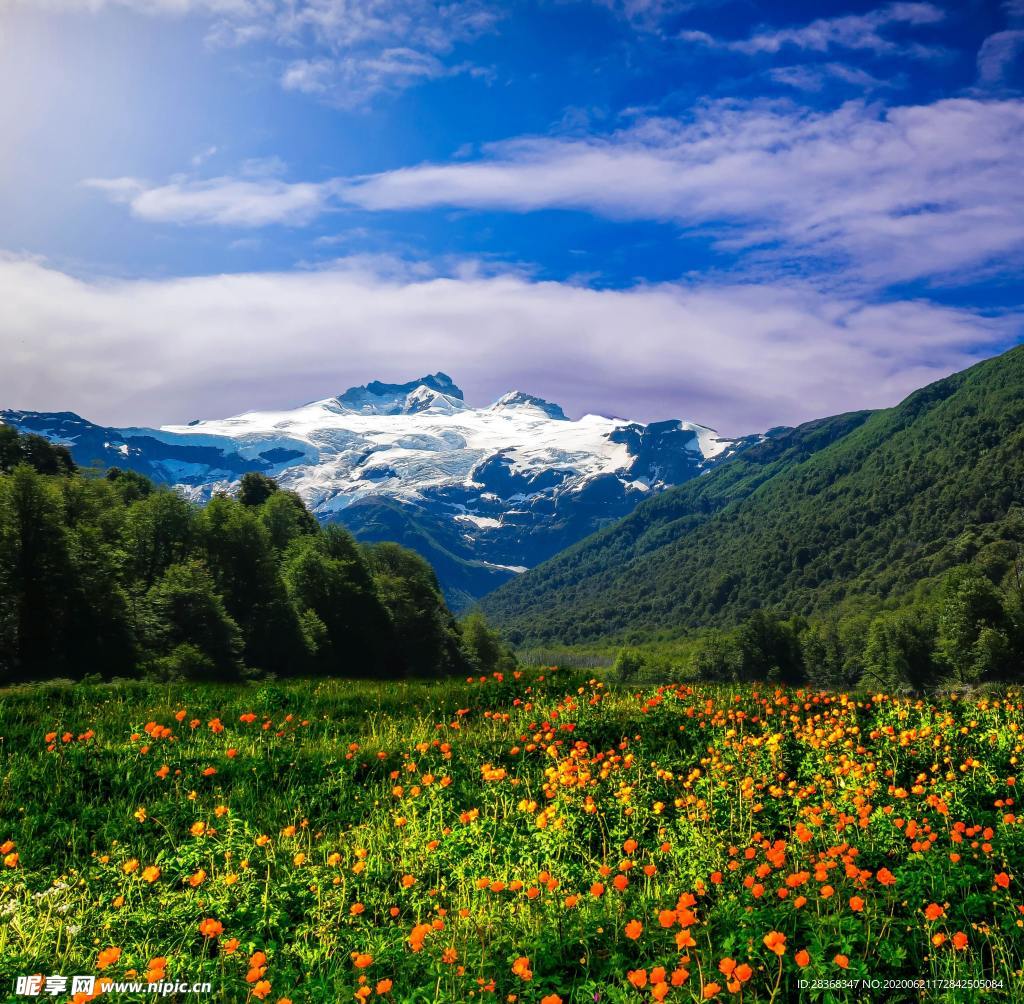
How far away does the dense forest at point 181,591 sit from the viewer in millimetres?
40812

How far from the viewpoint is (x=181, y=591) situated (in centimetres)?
5047

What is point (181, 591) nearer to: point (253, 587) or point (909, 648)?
point (253, 587)

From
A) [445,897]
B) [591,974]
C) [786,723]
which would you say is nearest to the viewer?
[591,974]

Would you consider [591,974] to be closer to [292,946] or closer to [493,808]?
[292,946]

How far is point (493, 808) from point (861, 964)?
514 cm

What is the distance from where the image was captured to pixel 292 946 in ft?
21.0

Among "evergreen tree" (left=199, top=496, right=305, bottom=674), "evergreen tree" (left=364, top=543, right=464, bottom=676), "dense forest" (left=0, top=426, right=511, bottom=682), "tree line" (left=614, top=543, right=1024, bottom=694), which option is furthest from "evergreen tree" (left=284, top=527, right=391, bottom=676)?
"tree line" (left=614, top=543, right=1024, bottom=694)

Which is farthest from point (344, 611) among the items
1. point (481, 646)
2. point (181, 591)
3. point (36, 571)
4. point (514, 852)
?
point (514, 852)

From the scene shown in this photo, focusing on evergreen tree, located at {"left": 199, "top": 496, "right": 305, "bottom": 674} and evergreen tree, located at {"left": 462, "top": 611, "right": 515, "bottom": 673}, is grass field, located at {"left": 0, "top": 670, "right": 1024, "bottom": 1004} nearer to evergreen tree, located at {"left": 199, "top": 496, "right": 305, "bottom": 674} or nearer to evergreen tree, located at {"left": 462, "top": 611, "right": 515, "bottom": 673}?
evergreen tree, located at {"left": 199, "top": 496, "right": 305, "bottom": 674}

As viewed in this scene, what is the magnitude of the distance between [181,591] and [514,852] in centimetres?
4816

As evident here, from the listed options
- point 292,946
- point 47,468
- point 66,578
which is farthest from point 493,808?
point 47,468

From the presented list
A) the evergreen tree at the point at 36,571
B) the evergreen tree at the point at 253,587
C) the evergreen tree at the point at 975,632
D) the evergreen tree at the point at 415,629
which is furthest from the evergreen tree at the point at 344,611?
the evergreen tree at the point at 975,632

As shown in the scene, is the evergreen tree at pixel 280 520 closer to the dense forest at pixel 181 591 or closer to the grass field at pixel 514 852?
the dense forest at pixel 181 591

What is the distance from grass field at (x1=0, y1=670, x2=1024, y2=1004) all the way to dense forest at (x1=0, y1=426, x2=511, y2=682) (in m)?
28.0
